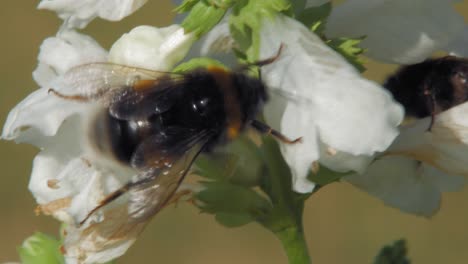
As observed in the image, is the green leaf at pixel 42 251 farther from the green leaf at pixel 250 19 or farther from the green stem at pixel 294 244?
the green leaf at pixel 250 19

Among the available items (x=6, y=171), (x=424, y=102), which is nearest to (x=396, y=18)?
(x=424, y=102)

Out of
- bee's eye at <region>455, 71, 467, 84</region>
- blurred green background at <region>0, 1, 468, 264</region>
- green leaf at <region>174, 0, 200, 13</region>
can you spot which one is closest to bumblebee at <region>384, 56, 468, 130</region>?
bee's eye at <region>455, 71, 467, 84</region>

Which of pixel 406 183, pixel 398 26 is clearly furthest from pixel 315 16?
pixel 406 183

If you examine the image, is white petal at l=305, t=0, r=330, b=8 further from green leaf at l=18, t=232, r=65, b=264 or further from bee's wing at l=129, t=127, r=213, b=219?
green leaf at l=18, t=232, r=65, b=264

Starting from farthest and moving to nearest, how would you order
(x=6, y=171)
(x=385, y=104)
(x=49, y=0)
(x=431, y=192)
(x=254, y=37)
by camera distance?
1. (x=6, y=171)
2. (x=431, y=192)
3. (x=49, y=0)
4. (x=254, y=37)
5. (x=385, y=104)

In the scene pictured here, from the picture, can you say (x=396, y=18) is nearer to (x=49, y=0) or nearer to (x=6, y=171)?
(x=49, y=0)

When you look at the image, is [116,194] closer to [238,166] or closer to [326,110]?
[238,166]
